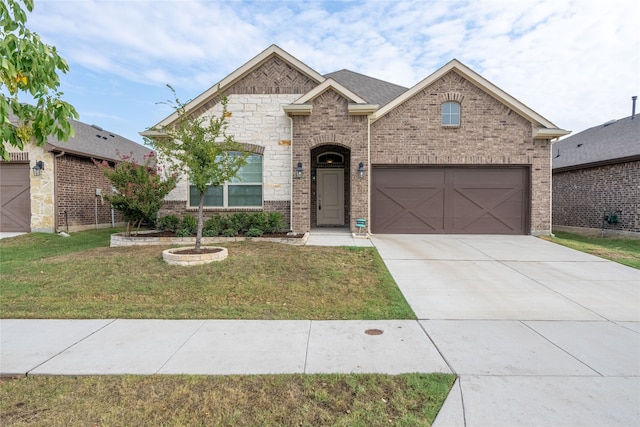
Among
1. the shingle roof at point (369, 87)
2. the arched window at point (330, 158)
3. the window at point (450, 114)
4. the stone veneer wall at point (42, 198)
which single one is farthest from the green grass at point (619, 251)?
the stone veneer wall at point (42, 198)

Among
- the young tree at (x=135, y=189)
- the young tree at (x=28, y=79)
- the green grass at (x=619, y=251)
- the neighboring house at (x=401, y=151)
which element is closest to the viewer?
the young tree at (x=28, y=79)

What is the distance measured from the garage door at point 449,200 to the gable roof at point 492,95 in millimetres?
1422

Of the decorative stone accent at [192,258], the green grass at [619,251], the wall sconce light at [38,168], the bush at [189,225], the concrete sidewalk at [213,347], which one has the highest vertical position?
the wall sconce light at [38,168]

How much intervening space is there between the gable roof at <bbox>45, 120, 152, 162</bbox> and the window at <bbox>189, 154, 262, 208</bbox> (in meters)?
3.20

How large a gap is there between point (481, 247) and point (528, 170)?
13.5ft

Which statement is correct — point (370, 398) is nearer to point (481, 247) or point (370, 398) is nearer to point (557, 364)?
point (557, 364)

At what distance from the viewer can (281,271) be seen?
6.81 m

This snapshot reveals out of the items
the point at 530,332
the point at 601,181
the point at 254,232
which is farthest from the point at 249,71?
the point at 601,181

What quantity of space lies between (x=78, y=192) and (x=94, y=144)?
3657 millimetres

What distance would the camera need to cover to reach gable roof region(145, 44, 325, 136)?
11.3m

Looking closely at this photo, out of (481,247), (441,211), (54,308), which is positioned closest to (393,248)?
(481,247)

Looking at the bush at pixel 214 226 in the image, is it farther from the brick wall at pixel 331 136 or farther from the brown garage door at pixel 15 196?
the brown garage door at pixel 15 196

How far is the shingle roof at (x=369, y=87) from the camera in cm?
1394

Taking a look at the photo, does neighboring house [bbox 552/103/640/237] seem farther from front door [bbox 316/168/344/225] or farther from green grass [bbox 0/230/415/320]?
green grass [bbox 0/230/415/320]
